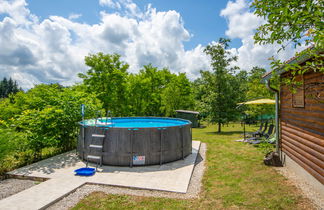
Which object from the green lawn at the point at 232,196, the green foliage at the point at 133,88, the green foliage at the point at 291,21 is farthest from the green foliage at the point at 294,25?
the green foliage at the point at 133,88

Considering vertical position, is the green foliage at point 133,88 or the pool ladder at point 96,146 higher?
the green foliage at point 133,88

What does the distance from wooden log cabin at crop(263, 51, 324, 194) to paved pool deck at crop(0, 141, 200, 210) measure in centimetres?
338

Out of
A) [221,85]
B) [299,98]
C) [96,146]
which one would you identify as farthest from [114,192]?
[221,85]

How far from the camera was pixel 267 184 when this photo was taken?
5332mm

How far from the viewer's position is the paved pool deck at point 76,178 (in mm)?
4453

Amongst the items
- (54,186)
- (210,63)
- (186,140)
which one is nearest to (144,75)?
(210,63)

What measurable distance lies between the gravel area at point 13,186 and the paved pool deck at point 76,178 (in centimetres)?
22

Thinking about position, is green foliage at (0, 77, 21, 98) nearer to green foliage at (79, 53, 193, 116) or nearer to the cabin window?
green foliage at (79, 53, 193, 116)

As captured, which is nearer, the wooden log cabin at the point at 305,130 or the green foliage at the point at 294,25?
the green foliage at the point at 294,25

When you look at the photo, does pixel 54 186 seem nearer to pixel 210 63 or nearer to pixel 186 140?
pixel 186 140

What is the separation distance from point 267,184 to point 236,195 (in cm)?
127

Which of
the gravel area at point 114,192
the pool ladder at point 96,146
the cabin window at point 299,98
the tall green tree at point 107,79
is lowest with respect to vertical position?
the gravel area at point 114,192

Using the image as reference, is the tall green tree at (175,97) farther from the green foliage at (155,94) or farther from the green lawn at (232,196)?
the green lawn at (232,196)

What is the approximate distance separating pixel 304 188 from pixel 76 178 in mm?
6532
